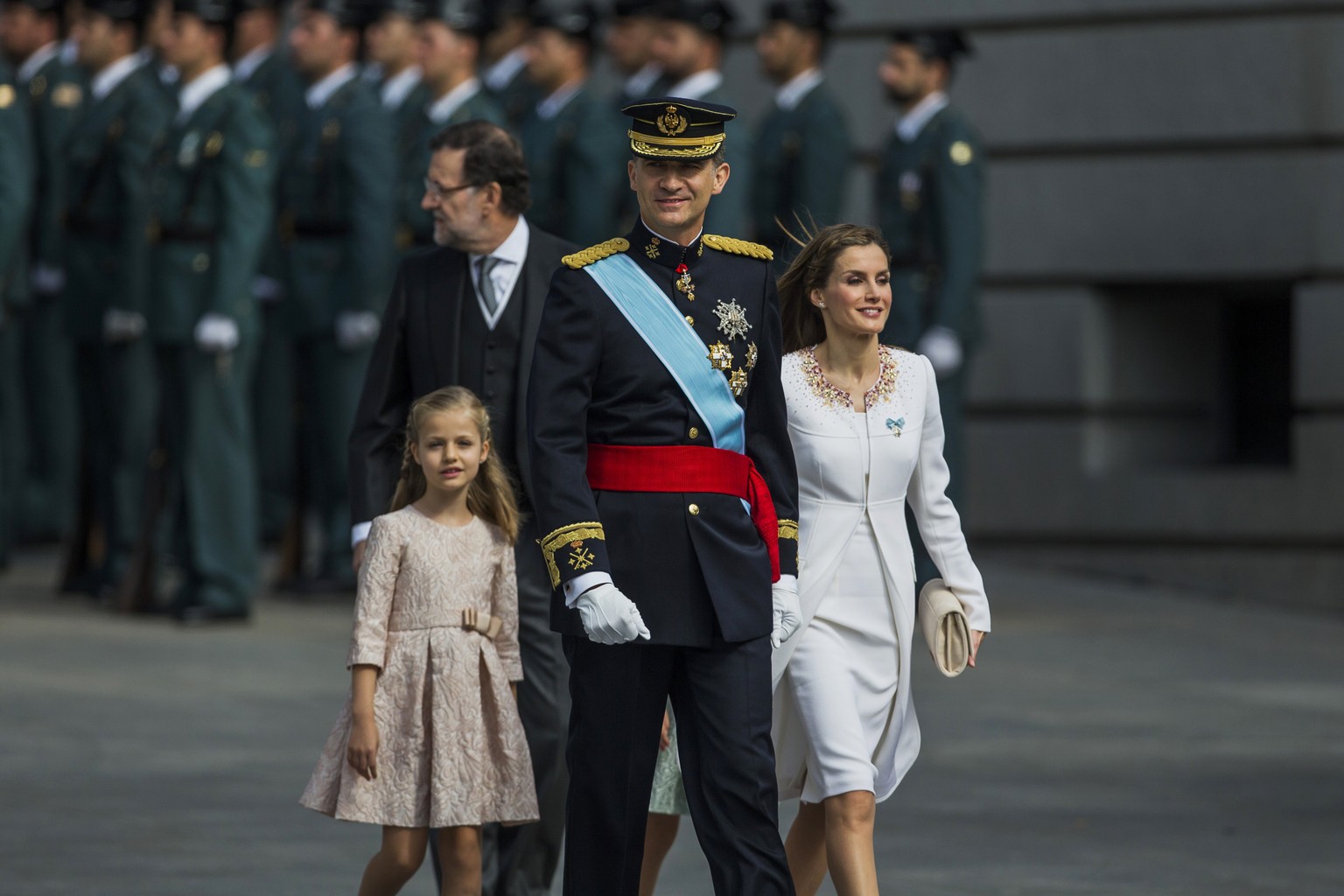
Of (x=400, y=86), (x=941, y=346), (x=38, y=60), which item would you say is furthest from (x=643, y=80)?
(x=38, y=60)

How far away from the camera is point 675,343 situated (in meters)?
4.65

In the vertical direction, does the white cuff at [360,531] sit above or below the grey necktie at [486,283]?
below

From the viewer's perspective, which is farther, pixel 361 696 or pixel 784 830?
pixel 784 830

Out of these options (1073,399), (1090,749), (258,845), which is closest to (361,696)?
(258,845)

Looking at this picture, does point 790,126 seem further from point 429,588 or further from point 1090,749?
point 429,588

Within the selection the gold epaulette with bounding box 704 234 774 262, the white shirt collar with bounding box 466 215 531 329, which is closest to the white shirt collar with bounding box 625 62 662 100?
the white shirt collar with bounding box 466 215 531 329

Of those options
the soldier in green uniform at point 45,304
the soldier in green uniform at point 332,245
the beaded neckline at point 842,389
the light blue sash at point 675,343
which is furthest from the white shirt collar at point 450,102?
the light blue sash at point 675,343

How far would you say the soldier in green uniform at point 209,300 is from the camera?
1012 cm

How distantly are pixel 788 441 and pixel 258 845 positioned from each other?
7.26 feet

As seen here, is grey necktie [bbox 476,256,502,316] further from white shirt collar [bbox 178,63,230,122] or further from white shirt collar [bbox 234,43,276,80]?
white shirt collar [bbox 234,43,276,80]

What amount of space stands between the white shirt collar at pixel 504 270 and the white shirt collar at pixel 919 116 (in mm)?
5031

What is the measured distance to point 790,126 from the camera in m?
11.0

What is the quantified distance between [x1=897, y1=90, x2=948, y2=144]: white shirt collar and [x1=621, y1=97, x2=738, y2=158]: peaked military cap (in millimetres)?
5949

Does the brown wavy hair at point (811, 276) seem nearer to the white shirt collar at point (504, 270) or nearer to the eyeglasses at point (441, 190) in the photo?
the white shirt collar at point (504, 270)
